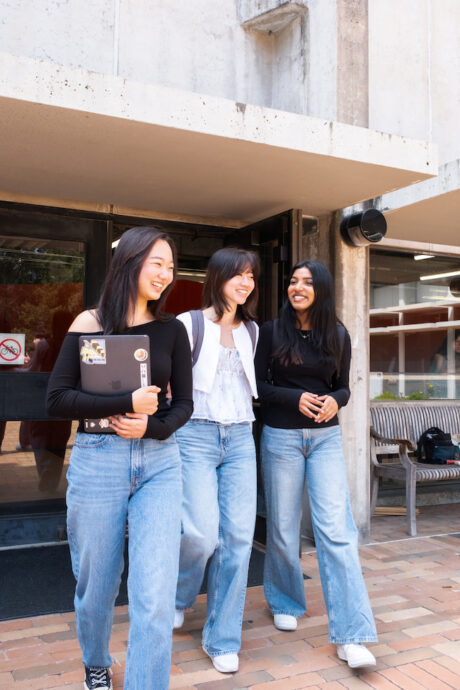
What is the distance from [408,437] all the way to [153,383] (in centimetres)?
488

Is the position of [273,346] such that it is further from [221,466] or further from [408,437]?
[408,437]

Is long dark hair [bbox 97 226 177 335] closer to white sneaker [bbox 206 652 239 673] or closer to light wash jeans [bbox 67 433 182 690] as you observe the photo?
light wash jeans [bbox 67 433 182 690]

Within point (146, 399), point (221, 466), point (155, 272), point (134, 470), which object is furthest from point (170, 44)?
point (134, 470)

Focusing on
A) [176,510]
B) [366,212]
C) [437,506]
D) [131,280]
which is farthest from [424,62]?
[176,510]

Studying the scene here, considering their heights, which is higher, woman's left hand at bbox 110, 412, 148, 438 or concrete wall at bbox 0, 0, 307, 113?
concrete wall at bbox 0, 0, 307, 113

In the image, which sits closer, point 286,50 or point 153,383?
point 153,383

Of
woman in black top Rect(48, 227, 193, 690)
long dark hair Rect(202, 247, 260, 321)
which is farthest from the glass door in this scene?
woman in black top Rect(48, 227, 193, 690)

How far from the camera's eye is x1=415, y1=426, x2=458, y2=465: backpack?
20.3ft

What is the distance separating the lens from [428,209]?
5.19 meters

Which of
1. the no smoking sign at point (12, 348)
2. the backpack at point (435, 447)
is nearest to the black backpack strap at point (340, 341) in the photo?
the no smoking sign at point (12, 348)

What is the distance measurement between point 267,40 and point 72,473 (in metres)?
4.76

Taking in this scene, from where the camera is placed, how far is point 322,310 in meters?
3.26

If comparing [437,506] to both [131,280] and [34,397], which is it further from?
[131,280]

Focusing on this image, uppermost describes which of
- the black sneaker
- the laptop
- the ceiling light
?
the ceiling light
